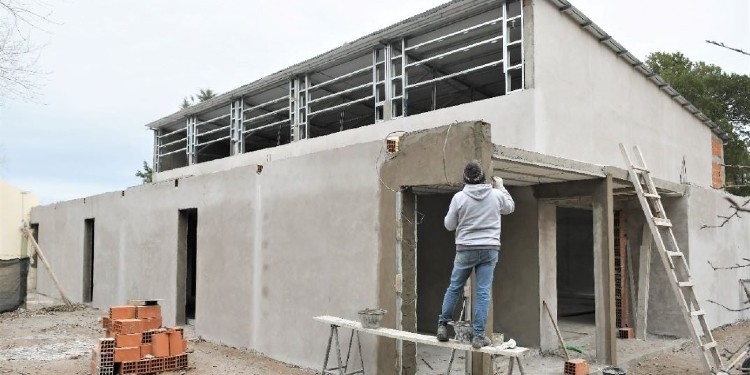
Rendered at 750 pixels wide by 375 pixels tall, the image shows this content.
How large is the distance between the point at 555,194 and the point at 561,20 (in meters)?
2.97

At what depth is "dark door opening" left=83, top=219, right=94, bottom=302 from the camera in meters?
15.6

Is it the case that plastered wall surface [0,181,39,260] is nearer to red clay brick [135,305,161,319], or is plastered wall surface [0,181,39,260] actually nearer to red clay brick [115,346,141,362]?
red clay brick [135,305,161,319]

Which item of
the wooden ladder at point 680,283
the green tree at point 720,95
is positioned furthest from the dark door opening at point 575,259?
the green tree at point 720,95

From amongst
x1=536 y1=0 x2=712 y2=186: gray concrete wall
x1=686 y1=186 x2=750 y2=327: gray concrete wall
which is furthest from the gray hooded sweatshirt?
x1=686 y1=186 x2=750 y2=327: gray concrete wall

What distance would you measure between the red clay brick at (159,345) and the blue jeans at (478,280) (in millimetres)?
4534

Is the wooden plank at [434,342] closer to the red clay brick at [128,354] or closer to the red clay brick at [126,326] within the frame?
the red clay brick at [128,354]

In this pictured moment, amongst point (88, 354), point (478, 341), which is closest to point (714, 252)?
point (478, 341)

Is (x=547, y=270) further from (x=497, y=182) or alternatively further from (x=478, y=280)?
(x=478, y=280)

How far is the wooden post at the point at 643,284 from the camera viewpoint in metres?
9.68

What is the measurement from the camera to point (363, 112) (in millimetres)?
15688

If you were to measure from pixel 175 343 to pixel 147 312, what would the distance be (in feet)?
2.14

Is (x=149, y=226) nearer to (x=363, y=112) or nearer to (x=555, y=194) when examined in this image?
(x=363, y=112)

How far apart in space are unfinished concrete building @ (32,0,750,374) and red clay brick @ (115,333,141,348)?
1787 millimetres

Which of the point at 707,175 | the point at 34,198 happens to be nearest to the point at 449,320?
the point at 707,175
